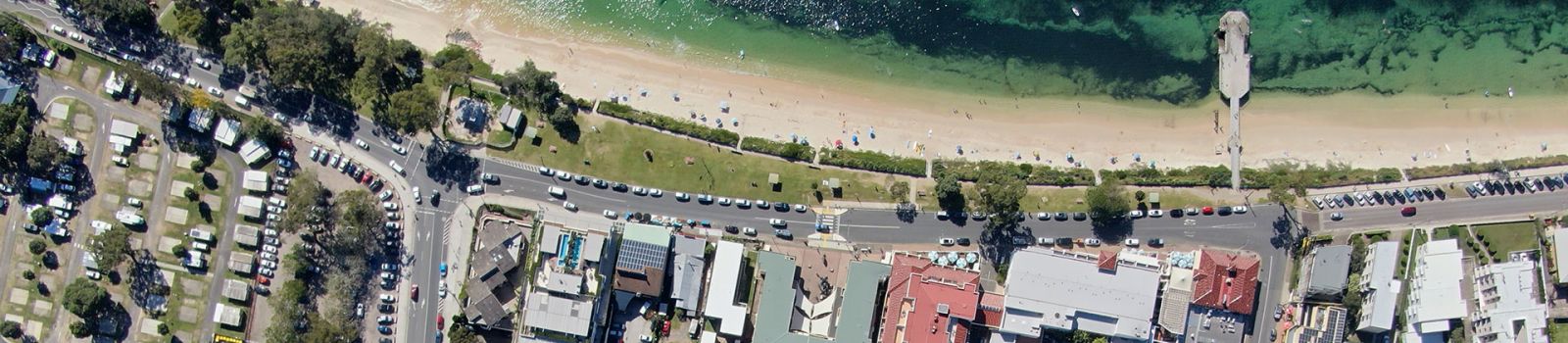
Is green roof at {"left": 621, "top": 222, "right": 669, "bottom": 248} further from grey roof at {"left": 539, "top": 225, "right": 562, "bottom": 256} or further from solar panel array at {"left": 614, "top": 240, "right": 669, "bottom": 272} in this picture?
grey roof at {"left": 539, "top": 225, "right": 562, "bottom": 256}

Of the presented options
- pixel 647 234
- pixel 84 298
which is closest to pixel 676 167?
pixel 647 234

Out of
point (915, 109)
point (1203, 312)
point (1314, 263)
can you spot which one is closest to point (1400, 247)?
point (1314, 263)

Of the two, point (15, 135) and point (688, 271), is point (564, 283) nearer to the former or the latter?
point (688, 271)

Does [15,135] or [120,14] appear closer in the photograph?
[15,135]

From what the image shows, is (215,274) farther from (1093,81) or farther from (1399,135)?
(1399,135)

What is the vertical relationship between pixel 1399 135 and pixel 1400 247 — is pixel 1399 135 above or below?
above

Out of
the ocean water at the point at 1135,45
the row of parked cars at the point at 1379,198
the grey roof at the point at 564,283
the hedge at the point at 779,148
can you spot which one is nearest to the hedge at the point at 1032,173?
the ocean water at the point at 1135,45

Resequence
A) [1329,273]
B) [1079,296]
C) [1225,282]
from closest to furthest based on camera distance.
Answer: [1079,296] < [1329,273] < [1225,282]
